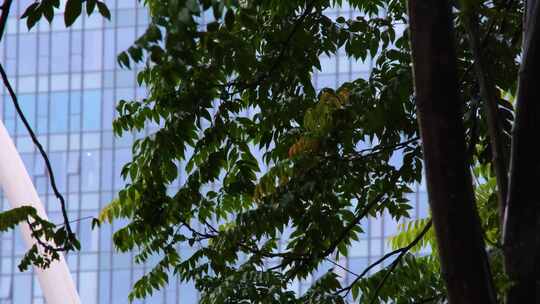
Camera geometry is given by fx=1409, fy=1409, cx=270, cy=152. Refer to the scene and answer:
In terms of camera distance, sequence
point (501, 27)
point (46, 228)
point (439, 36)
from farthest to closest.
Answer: point (501, 27) < point (46, 228) < point (439, 36)

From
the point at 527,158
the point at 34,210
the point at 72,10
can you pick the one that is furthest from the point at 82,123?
the point at 72,10

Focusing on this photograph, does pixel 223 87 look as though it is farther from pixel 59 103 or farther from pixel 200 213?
pixel 59 103

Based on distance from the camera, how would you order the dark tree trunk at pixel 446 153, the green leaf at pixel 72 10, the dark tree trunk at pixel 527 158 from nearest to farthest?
the dark tree trunk at pixel 446 153 → the green leaf at pixel 72 10 → the dark tree trunk at pixel 527 158

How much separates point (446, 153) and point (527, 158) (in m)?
0.68

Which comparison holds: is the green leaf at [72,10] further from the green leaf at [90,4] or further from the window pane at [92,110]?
the window pane at [92,110]

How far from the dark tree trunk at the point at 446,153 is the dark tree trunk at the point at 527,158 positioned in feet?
1.84

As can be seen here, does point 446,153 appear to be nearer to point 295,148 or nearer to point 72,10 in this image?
point 72,10

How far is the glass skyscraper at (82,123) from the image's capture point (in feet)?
185

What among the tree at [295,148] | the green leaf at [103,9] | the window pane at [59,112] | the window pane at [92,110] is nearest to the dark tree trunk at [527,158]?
A: the green leaf at [103,9]

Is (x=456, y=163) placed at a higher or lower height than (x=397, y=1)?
lower

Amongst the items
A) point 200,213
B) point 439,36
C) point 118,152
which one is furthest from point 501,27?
point 118,152

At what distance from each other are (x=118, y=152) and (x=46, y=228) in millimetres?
52897

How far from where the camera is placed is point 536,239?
4574mm

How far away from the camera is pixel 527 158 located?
447 cm
